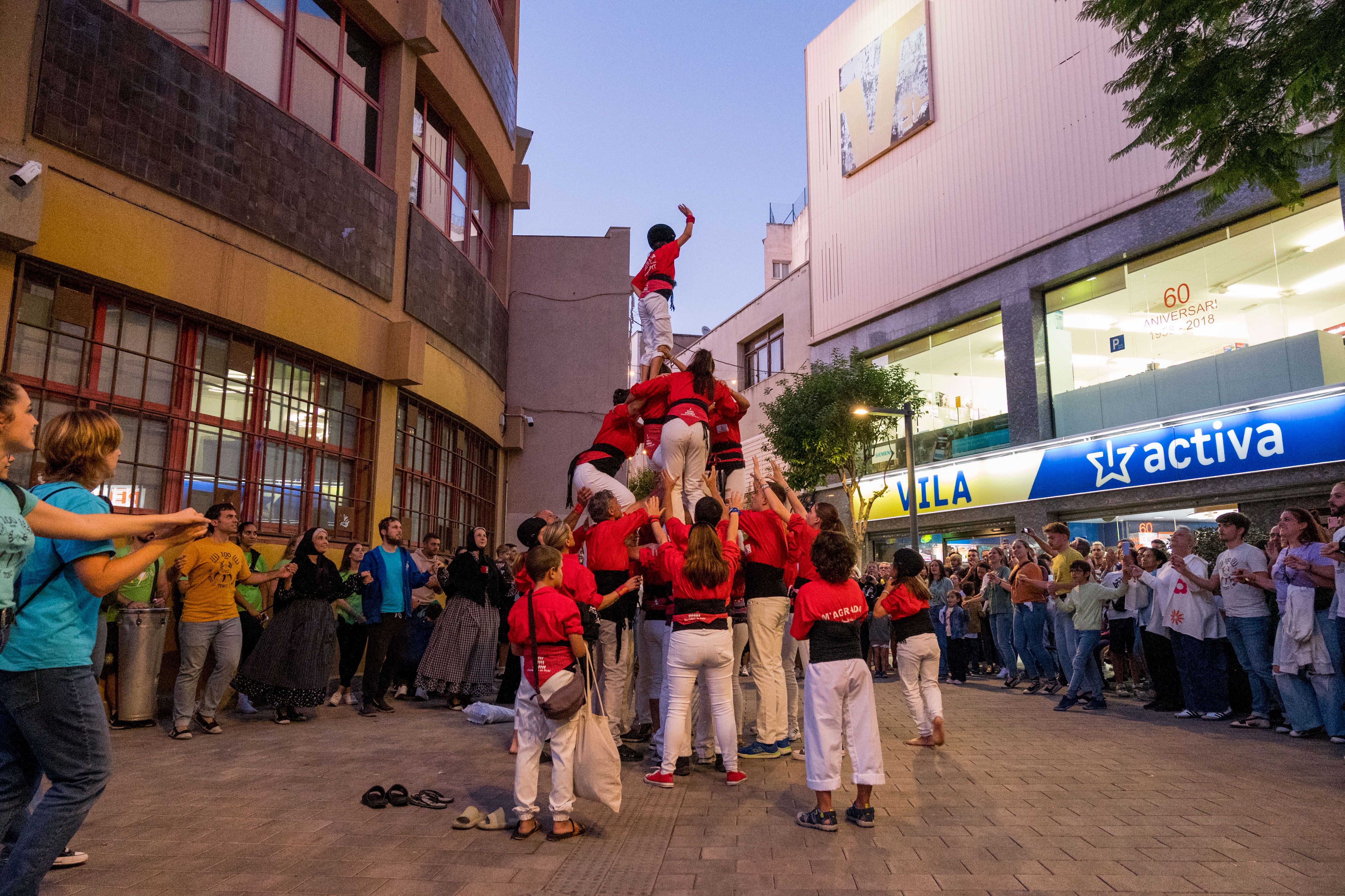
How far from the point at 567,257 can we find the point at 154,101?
40.5 ft

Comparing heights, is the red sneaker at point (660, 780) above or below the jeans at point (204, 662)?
below

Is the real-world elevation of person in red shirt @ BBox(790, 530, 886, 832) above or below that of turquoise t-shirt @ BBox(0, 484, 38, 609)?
below

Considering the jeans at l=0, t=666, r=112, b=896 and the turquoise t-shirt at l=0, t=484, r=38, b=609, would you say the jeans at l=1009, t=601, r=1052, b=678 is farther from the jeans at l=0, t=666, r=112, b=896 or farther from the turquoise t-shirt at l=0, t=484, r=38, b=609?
the turquoise t-shirt at l=0, t=484, r=38, b=609

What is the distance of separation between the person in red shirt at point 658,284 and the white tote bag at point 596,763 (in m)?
5.48

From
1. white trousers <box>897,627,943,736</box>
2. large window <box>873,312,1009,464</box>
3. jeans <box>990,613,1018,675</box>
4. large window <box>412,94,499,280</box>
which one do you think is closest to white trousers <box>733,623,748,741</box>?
white trousers <box>897,627,943,736</box>

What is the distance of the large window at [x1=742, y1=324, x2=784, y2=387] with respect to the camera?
32.3m

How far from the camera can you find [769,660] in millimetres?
6918

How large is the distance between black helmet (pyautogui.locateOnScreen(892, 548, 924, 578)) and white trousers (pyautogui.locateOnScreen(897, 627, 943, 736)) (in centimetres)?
59

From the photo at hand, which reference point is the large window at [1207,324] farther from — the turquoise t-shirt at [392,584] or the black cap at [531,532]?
the turquoise t-shirt at [392,584]

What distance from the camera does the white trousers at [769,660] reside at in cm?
696

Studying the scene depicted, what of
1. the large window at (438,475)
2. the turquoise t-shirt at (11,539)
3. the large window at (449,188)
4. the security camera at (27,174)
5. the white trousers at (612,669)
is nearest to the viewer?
Answer: the turquoise t-shirt at (11,539)

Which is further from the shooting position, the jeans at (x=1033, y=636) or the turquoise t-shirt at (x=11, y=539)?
the jeans at (x=1033, y=636)

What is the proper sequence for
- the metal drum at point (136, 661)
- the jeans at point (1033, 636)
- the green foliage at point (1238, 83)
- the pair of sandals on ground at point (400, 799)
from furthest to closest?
1. the jeans at point (1033, 636)
2. the metal drum at point (136, 661)
3. the green foliage at point (1238, 83)
4. the pair of sandals on ground at point (400, 799)

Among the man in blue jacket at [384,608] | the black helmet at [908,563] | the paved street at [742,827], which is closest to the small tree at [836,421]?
the man in blue jacket at [384,608]
